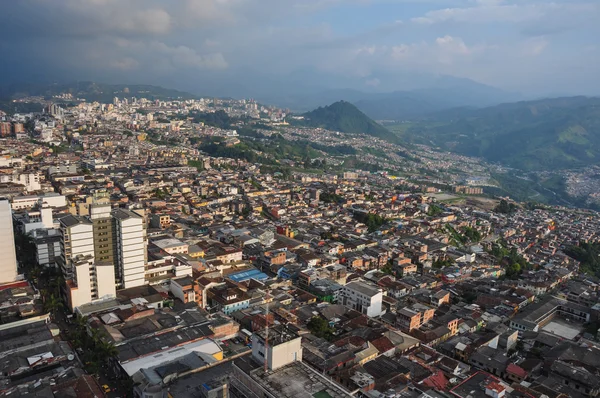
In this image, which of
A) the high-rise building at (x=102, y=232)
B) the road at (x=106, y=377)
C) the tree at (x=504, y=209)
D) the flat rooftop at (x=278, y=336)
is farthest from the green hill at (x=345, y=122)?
the flat rooftop at (x=278, y=336)

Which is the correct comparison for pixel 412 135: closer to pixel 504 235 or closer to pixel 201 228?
pixel 504 235

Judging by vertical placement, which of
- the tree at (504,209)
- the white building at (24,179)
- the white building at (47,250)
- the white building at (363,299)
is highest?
the white building at (24,179)

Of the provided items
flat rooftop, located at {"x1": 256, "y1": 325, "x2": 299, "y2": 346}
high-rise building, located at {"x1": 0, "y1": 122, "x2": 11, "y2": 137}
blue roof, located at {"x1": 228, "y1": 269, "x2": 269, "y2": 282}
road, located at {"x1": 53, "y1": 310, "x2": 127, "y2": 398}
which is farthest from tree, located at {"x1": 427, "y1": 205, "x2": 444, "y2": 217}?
high-rise building, located at {"x1": 0, "y1": 122, "x2": 11, "y2": 137}

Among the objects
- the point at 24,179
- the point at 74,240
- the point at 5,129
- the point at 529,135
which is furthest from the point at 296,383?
the point at 529,135

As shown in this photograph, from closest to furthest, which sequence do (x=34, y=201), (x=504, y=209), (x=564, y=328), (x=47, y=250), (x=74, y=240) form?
(x=74, y=240)
(x=564, y=328)
(x=47, y=250)
(x=34, y=201)
(x=504, y=209)

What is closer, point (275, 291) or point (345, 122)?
point (275, 291)

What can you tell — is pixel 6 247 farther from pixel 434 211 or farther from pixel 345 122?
pixel 345 122

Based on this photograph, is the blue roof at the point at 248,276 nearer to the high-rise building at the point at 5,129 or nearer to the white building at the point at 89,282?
the white building at the point at 89,282
